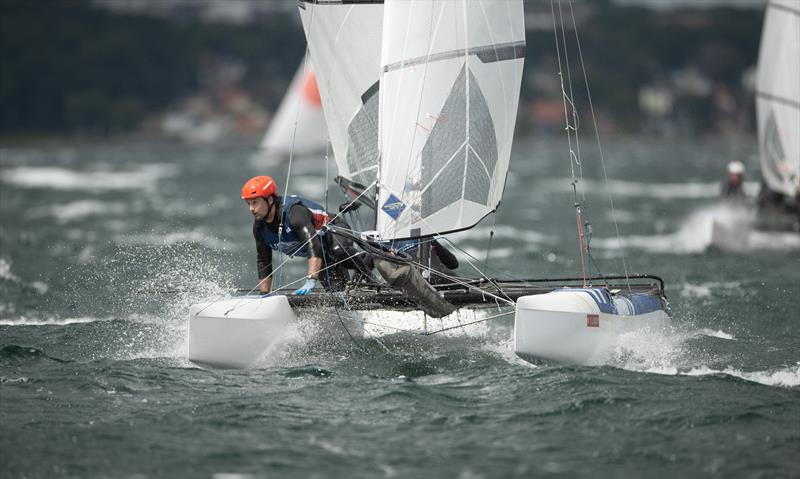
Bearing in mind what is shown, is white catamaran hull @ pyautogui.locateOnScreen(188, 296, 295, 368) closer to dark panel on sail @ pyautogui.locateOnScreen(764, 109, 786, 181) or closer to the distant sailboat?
the distant sailboat

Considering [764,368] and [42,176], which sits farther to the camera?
[42,176]

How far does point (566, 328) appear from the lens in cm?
923

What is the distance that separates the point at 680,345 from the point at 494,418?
9.31 feet

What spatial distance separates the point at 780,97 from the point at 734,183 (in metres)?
1.51

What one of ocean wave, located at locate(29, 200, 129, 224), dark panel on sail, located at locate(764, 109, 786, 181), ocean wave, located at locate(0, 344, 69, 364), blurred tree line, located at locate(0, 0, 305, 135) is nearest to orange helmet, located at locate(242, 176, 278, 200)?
ocean wave, located at locate(0, 344, 69, 364)

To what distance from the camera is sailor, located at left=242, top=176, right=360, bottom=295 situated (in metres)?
9.98

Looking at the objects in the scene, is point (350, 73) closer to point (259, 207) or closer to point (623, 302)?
point (259, 207)

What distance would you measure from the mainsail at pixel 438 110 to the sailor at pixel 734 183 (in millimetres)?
10205

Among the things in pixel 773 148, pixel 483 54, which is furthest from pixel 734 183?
pixel 483 54

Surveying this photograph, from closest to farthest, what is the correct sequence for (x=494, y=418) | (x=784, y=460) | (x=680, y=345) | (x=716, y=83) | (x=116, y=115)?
(x=784, y=460) → (x=494, y=418) → (x=680, y=345) → (x=116, y=115) → (x=716, y=83)

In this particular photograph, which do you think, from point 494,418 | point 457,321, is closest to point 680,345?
point 457,321

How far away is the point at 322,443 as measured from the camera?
7.75m

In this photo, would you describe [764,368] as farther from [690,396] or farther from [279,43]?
[279,43]

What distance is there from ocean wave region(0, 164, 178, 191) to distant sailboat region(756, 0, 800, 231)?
82.4 feet
